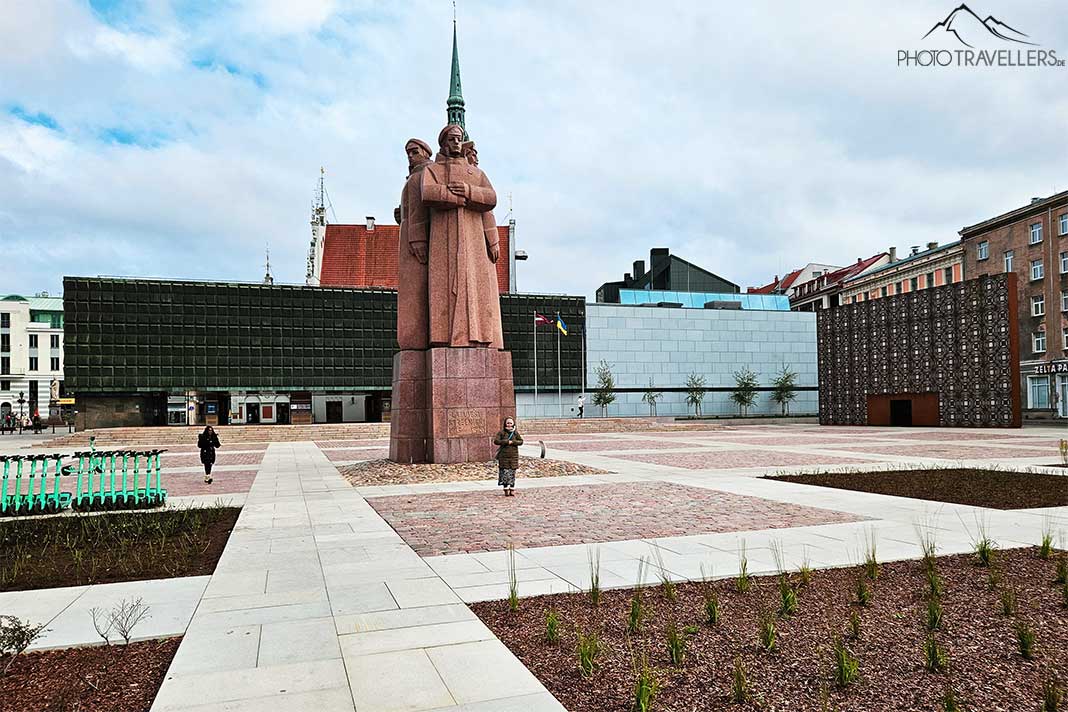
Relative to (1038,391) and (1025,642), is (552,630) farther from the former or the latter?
(1038,391)

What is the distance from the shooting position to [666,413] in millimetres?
75062

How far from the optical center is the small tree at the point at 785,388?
249ft

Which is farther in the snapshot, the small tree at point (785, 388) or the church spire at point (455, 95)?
the church spire at point (455, 95)

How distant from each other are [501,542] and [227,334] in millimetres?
59794

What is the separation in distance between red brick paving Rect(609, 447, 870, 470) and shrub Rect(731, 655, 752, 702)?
53.0 feet

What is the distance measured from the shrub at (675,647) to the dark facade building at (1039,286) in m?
52.1

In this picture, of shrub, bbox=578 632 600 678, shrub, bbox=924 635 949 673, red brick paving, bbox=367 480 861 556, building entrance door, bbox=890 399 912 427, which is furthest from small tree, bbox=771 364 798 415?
shrub, bbox=578 632 600 678

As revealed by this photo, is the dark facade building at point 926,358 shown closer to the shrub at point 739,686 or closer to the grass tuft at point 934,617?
the grass tuft at point 934,617

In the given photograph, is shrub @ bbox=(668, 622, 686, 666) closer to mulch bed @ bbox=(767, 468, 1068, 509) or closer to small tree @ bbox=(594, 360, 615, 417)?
mulch bed @ bbox=(767, 468, 1068, 509)

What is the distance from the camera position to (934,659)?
193 inches

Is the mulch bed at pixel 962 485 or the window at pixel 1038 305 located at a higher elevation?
the window at pixel 1038 305

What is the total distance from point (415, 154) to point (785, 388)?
61.2m

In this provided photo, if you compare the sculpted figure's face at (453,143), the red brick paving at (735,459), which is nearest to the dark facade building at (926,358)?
the red brick paving at (735,459)

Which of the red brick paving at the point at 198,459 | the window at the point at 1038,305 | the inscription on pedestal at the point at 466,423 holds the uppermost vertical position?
the window at the point at 1038,305
